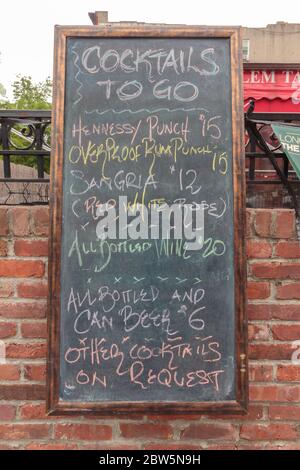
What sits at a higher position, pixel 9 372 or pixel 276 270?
pixel 276 270

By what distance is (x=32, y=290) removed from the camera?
2.12 metres

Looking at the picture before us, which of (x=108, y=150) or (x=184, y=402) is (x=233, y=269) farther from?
(x=108, y=150)

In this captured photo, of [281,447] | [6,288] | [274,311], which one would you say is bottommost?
[281,447]

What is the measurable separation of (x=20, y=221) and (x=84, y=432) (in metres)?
1.03

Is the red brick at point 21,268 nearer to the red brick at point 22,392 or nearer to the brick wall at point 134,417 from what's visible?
the brick wall at point 134,417

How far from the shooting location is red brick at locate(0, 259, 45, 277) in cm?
211

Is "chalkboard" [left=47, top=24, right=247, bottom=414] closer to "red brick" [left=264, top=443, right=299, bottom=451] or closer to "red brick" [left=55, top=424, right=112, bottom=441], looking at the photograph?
"red brick" [left=55, top=424, right=112, bottom=441]

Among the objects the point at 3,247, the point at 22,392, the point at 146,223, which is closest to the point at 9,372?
the point at 22,392

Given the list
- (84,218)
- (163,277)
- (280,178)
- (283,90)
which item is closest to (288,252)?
(280,178)

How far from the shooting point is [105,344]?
1.91 m

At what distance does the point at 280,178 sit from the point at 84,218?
0.99m

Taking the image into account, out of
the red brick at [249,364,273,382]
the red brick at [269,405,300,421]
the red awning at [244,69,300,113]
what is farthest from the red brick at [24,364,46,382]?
the red awning at [244,69,300,113]

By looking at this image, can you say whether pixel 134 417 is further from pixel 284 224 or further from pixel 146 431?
pixel 284 224

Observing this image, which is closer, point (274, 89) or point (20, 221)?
point (20, 221)
